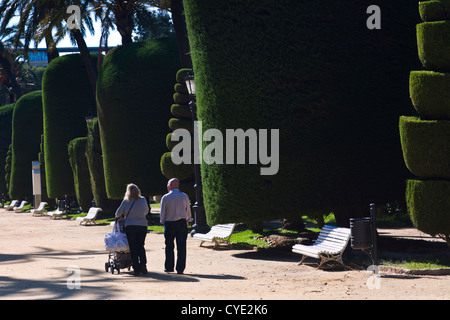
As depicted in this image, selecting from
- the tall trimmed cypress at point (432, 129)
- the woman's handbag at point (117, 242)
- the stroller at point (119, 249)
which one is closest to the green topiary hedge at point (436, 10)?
the tall trimmed cypress at point (432, 129)

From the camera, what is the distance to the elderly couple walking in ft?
39.2

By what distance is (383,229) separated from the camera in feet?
68.3

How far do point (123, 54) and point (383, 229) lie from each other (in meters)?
11.9

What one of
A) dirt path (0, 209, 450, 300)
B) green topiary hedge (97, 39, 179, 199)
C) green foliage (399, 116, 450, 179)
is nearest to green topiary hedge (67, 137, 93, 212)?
green topiary hedge (97, 39, 179, 199)

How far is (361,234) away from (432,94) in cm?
266

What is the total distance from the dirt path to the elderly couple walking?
0.28m

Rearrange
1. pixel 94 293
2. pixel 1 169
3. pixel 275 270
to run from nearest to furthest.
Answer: pixel 94 293, pixel 275 270, pixel 1 169

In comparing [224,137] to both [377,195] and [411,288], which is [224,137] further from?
[411,288]

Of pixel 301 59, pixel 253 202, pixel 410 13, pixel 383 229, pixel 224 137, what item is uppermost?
pixel 410 13

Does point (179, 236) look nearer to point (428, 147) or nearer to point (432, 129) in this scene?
point (428, 147)

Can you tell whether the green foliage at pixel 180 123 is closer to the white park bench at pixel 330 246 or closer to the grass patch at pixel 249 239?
the grass patch at pixel 249 239

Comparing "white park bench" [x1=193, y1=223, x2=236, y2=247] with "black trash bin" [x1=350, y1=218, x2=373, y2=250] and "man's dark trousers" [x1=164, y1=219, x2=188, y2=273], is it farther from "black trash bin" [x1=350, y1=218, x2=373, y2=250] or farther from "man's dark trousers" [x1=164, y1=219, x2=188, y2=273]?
"black trash bin" [x1=350, y1=218, x2=373, y2=250]

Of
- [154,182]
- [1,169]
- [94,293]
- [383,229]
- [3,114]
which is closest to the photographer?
[94,293]
